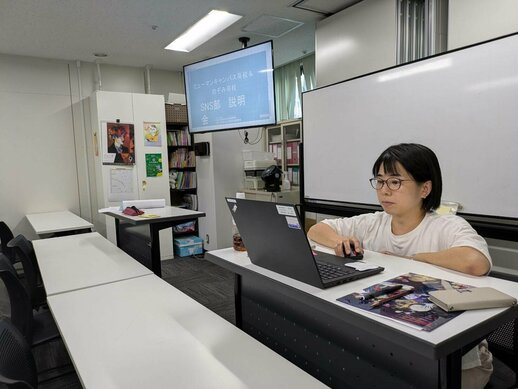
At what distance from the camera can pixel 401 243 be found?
1526 millimetres

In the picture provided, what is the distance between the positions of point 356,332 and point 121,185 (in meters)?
3.97

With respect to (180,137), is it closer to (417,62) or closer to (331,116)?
(331,116)

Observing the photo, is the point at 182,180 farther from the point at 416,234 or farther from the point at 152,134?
the point at 416,234

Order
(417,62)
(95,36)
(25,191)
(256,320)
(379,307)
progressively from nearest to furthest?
1. (379,307)
2. (256,320)
3. (417,62)
4. (95,36)
5. (25,191)

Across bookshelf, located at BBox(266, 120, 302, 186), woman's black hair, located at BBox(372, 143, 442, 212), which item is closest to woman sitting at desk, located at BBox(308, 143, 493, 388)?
woman's black hair, located at BBox(372, 143, 442, 212)

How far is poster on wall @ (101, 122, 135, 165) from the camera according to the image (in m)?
4.30

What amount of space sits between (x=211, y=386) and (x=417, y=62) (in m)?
2.49

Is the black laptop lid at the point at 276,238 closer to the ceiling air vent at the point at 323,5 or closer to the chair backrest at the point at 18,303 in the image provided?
the chair backrest at the point at 18,303

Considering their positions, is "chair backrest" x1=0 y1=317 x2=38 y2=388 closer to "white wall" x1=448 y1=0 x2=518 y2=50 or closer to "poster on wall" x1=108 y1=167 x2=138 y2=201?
"white wall" x1=448 y1=0 x2=518 y2=50

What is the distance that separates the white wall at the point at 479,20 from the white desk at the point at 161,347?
246 cm

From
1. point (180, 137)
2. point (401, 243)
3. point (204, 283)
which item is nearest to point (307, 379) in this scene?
point (401, 243)

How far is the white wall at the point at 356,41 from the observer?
9.84ft

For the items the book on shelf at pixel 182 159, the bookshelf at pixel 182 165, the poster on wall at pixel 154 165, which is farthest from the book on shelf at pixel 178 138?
the poster on wall at pixel 154 165

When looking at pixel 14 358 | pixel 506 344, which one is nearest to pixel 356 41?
pixel 506 344
